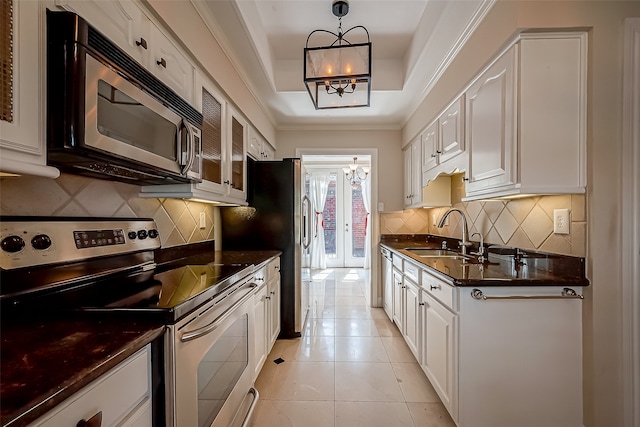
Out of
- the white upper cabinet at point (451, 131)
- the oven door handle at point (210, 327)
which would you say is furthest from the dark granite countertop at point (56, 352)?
the white upper cabinet at point (451, 131)

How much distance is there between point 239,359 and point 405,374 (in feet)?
4.35

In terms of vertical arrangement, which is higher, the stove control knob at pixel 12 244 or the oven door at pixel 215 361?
the stove control knob at pixel 12 244

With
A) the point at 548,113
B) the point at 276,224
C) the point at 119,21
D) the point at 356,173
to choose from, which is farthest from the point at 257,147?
the point at 356,173

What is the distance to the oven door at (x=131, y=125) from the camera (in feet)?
2.87

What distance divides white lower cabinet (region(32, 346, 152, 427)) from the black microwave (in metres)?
0.64

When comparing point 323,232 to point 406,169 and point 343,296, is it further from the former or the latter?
point 406,169

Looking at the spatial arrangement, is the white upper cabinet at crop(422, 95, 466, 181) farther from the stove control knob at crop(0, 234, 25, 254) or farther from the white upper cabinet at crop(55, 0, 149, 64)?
the stove control knob at crop(0, 234, 25, 254)

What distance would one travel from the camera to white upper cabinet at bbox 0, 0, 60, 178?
696mm

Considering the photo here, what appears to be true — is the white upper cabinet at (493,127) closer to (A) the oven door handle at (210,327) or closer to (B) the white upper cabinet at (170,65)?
(A) the oven door handle at (210,327)

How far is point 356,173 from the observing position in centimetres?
597

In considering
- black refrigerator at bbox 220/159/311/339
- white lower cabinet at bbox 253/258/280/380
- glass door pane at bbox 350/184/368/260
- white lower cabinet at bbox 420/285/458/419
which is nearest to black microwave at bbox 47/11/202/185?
white lower cabinet at bbox 253/258/280/380

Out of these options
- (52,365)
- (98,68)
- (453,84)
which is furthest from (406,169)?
(52,365)

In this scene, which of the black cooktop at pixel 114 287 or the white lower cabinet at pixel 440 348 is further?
the white lower cabinet at pixel 440 348

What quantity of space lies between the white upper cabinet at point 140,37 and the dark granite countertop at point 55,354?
37.5 inches
